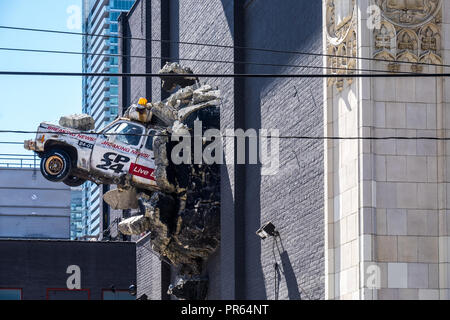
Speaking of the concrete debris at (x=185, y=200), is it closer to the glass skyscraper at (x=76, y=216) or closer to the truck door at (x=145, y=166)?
the truck door at (x=145, y=166)

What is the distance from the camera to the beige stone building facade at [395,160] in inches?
885

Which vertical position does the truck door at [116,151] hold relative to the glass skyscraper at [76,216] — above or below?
below

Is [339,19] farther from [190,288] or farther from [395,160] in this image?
[190,288]

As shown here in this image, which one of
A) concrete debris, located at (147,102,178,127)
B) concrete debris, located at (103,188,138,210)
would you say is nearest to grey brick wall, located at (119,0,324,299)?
concrete debris, located at (147,102,178,127)

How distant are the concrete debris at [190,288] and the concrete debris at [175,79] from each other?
5357 millimetres

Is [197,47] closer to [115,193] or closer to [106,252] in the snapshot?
[115,193]

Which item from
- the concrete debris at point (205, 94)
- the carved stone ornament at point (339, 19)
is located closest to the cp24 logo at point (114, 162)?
the concrete debris at point (205, 94)

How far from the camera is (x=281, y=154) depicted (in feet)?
91.4

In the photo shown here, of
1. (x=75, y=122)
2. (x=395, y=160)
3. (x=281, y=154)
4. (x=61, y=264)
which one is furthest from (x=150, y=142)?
(x=395, y=160)

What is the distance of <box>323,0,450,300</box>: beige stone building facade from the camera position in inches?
885

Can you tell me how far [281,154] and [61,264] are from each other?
57.2ft

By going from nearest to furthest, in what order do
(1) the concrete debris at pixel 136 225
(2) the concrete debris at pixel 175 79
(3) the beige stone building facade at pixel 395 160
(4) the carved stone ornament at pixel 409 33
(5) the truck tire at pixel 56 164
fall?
(3) the beige stone building facade at pixel 395 160
(4) the carved stone ornament at pixel 409 33
(1) the concrete debris at pixel 136 225
(2) the concrete debris at pixel 175 79
(5) the truck tire at pixel 56 164

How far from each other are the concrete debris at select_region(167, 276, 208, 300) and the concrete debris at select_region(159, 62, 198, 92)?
5.36m

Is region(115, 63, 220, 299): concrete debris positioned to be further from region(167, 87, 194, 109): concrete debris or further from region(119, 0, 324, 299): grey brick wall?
region(119, 0, 324, 299): grey brick wall
